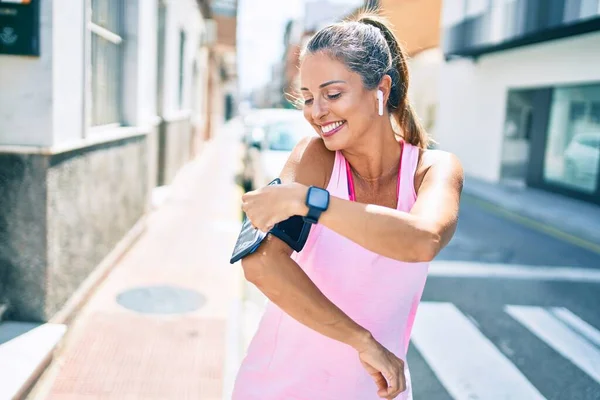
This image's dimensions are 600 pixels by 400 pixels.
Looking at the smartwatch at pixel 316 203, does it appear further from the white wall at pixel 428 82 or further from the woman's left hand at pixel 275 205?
the white wall at pixel 428 82

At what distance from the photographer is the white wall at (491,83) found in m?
12.6

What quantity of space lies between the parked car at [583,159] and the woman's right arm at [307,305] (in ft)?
39.4

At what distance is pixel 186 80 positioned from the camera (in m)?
14.4

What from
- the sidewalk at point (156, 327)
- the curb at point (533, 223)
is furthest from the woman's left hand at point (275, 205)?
the curb at point (533, 223)

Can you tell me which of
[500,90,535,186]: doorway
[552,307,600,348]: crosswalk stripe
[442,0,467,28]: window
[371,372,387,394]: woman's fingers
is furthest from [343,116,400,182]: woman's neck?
[442,0,467,28]: window

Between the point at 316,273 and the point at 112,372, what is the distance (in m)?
2.67

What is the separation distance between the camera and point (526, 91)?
15.5m

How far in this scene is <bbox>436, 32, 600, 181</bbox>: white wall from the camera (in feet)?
41.2

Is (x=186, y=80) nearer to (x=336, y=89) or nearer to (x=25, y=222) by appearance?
(x=25, y=222)

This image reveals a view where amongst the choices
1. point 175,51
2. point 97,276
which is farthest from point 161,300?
point 175,51

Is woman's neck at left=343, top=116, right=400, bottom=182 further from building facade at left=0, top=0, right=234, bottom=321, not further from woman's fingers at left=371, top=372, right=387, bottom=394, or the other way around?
building facade at left=0, top=0, right=234, bottom=321

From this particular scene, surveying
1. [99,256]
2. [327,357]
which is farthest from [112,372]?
[327,357]

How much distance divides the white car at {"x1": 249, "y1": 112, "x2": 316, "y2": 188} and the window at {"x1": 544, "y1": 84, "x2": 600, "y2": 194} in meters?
6.13

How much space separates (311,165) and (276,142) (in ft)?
27.9
